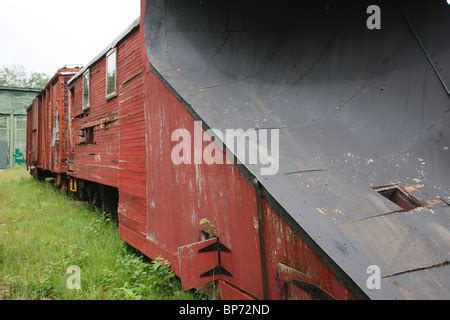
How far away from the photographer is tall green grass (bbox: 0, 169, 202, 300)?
368cm

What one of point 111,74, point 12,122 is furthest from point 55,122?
point 12,122

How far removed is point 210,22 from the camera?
12.5 feet

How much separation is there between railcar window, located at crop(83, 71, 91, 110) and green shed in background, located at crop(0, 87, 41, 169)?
76.3ft

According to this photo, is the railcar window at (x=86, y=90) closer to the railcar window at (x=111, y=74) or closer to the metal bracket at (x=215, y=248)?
the railcar window at (x=111, y=74)

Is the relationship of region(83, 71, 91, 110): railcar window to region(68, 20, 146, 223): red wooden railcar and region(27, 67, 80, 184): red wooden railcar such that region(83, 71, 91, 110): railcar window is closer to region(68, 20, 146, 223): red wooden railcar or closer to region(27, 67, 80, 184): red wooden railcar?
region(68, 20, 146, 223): red wooden railcar

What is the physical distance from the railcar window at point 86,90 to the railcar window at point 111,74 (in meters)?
1.62

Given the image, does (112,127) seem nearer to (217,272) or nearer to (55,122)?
(217,272)

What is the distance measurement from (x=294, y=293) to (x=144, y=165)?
2487 mm

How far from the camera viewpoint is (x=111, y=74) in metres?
6.09

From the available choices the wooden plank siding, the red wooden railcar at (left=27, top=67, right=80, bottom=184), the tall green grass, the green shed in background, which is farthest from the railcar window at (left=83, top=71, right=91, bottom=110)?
the green shed in background

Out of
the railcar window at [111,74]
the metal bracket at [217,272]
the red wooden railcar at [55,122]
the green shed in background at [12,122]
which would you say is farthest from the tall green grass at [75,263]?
the green shed in background at [12,122]

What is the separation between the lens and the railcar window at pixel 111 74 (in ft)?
19.2

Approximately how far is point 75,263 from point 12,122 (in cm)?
2838

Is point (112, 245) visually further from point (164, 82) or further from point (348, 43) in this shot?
point (348, 43)
